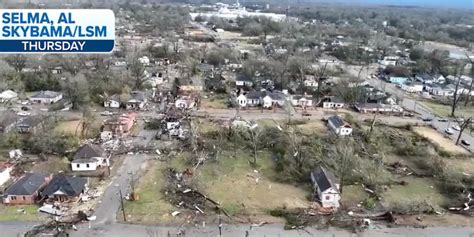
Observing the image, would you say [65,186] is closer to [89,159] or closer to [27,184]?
[27,184]

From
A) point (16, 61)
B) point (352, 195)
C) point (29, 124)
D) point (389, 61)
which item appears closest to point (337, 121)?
point (352, 195)

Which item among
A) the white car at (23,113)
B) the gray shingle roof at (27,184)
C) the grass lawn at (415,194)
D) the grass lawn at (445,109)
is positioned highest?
the grass lawn at (445,109)

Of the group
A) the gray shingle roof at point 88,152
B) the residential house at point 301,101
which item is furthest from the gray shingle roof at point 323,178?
the residential house at point 301,101

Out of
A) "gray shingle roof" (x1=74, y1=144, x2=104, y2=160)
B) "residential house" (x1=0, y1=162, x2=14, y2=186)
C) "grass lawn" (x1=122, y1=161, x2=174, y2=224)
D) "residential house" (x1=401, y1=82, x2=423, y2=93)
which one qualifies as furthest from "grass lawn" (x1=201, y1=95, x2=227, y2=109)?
"residential house" (x1=401, y1=82, x2=423, y2=93)

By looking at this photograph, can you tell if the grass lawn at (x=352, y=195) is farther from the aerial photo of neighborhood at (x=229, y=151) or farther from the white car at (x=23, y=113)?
the white car at (x=23, y=113)

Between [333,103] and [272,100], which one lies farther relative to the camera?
[333,103]

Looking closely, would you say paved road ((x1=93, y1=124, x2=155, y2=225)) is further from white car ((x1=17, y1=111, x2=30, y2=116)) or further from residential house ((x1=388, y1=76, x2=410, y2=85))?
residential house ((x1=388, y1=76, x2=410, y2=85))
